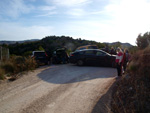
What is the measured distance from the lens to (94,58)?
14.2 metres

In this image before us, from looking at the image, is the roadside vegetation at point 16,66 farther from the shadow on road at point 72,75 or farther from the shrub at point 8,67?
the shadow on road at point 72,75

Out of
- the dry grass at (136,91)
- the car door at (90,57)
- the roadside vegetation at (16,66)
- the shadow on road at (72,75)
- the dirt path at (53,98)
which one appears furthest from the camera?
the car door at (90,57)

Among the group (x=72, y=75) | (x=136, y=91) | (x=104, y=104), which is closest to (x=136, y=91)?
(x=136, y=91)

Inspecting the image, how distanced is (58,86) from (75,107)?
2.64 m

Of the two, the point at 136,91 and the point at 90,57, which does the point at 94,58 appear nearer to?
the point at 90,57

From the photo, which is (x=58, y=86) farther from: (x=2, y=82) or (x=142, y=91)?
(x=142, y=91)

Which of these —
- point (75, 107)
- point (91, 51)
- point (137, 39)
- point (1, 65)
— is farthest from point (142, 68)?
point (1, 65)

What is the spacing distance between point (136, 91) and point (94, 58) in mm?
9105

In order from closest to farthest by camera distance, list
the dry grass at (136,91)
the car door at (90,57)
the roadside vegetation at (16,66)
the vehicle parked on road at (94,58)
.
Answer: the dry grass at (136,91) → the roadside vegetation at (16,66) → the vehicle parked on road at (94,58) → the car door at (90,57)

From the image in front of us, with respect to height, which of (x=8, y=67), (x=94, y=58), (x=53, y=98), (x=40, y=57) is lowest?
(x=53, y=98)

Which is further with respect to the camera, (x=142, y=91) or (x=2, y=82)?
(x=2, y=82)

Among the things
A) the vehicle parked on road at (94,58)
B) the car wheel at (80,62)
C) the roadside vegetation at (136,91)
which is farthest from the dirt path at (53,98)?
the car wheel at (80,62)

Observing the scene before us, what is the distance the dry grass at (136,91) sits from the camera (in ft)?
15.3

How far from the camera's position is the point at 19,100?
20.4 feet
